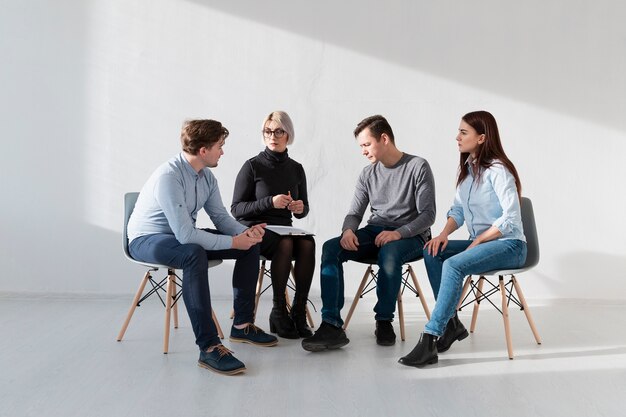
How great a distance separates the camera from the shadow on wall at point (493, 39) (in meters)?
4.45

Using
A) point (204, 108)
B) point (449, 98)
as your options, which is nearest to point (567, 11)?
point (449, 98)

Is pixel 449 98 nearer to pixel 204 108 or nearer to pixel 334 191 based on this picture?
pixel 334 191

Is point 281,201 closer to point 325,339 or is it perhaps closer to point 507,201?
point 325,339

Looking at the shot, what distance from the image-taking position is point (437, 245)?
309cm

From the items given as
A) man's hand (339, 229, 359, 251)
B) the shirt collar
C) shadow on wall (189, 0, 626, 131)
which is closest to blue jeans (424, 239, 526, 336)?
man's hand (339, 229, 359, 251)

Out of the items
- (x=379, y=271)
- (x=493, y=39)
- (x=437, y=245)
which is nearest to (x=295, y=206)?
(x=379, y=271)

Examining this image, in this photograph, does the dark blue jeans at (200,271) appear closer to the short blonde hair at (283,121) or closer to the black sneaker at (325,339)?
the black sneaker at (325,339)

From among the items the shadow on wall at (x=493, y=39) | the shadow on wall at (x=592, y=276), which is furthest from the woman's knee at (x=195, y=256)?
the shadow on wall at (x=592, y=276)

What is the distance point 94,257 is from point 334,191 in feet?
5.30

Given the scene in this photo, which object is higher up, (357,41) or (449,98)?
(357,41)

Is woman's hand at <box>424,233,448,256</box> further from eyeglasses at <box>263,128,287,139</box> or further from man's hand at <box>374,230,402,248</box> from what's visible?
eyeglasses at <box>263,128,287,139</box>

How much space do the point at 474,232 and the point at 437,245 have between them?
21cm

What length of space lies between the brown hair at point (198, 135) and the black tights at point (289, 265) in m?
0.63

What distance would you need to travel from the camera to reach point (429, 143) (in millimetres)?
4488
